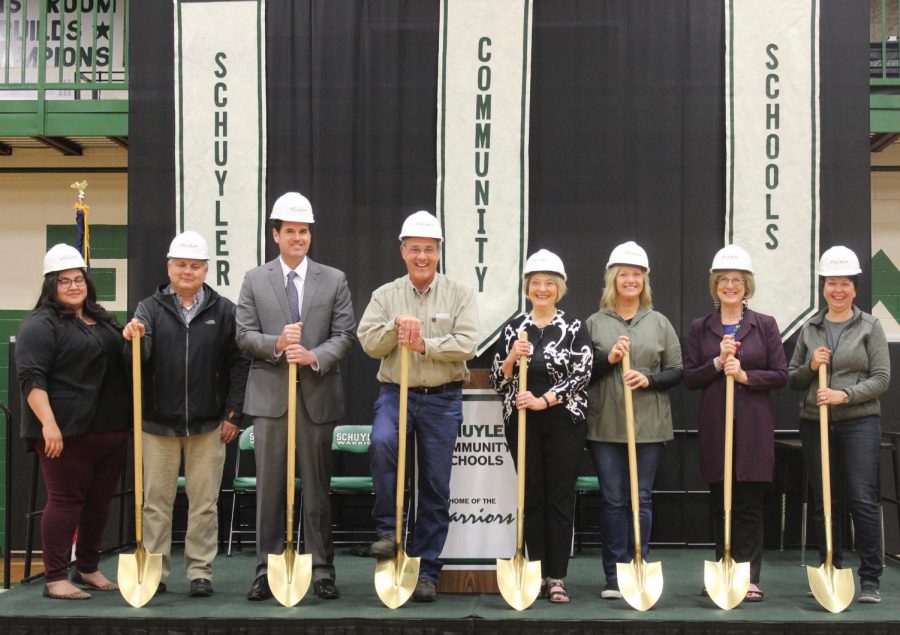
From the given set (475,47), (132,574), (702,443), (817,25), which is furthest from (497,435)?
(817,25)

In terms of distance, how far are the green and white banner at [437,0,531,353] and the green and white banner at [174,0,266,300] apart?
1.28 m

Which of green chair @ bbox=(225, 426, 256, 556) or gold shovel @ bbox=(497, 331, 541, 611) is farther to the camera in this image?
green chair @ bbox=(225, 426, 256, 556)

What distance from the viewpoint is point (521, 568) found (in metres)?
4.96

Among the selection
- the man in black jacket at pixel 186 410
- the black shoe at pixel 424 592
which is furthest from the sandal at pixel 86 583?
the black shoe at pixel 424 592

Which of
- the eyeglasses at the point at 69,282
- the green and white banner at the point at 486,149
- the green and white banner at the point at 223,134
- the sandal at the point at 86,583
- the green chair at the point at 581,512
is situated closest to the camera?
the eyeglasses at the point at 69,282

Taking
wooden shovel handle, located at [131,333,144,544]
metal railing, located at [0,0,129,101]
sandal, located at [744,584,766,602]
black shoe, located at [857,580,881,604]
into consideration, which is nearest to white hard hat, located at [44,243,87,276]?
wooden shovel handle, located at [131,333,144,544]

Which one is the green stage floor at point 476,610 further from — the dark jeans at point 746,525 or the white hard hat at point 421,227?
the white hard hat at point 421,227

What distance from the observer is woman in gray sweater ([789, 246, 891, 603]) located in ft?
16.7

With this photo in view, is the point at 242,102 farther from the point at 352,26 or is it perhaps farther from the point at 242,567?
the point at 242,567

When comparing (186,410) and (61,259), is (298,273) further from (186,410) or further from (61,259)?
(61,259)

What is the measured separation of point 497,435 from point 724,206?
2.62m

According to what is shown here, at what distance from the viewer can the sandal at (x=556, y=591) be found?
500cm

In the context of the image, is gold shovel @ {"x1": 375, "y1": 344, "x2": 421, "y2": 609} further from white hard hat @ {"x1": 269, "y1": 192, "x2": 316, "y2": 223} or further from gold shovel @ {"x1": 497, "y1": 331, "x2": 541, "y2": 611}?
white hard hat @ {"x1": 269, "y1": 192, "x2": 316, "y2": 223}

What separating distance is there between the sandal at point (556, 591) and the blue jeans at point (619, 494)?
28cm
